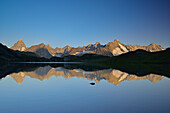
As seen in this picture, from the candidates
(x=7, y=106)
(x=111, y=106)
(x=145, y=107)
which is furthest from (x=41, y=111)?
(x=145, y=107)

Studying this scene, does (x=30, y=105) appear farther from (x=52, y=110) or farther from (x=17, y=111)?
(x=52, y=110)

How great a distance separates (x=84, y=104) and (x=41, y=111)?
6390 millimetres

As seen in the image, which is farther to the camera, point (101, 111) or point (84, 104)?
point (84, 104)

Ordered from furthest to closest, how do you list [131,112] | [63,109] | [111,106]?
[111,106] < [63,109] < [131,112]

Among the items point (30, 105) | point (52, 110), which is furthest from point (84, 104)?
point (30, 105)

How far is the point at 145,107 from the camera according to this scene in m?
20.2

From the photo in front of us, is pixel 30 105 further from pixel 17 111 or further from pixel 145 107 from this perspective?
pixel 145 107

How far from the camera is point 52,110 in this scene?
1900 centimetres

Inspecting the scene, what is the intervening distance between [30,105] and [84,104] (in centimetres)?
795

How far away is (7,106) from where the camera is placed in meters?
20.8

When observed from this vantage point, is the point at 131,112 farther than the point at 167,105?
No

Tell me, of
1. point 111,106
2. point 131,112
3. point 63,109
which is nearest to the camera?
point 131,112

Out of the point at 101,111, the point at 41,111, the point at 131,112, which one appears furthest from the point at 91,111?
the point at 41,111

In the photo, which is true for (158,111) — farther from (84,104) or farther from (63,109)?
(63,109)
